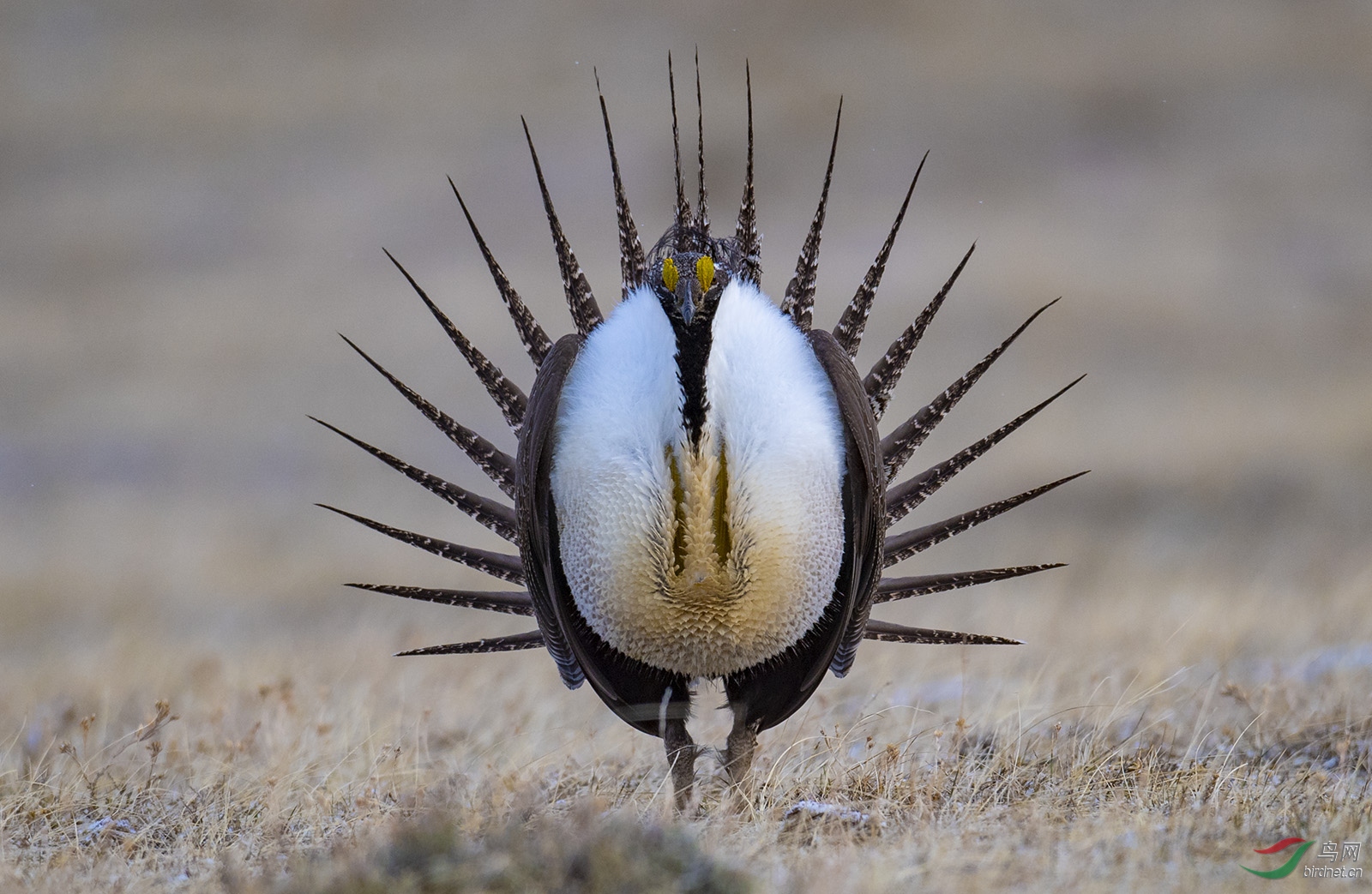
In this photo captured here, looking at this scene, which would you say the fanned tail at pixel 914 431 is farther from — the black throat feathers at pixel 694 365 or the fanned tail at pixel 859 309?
the black throat feathers at pixel 694 365

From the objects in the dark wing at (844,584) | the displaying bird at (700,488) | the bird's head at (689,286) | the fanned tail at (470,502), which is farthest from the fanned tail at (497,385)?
the dark wing at (844,584)

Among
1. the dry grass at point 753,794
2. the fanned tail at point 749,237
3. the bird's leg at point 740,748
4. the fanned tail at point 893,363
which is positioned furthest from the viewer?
the fanned tail at point 893,363

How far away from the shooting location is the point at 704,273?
2762mm

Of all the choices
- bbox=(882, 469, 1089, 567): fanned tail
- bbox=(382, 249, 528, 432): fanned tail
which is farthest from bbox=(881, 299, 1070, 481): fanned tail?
bbox=(382, 249, 528, 432): fanned tail

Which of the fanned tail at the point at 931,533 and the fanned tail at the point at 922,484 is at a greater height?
the fanned tail at the point at 922,484

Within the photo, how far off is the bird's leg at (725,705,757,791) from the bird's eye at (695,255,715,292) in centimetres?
107

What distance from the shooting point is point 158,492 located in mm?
12617

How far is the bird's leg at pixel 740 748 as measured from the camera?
10.5 feet

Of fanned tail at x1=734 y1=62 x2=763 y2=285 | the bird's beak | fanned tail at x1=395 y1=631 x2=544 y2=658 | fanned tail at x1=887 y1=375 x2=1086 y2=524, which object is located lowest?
fanned tail at x1=395 y1=631 x2=544 y2=658

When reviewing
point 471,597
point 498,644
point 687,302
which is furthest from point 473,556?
point 687,302

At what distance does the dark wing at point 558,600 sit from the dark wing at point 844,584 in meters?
0.18

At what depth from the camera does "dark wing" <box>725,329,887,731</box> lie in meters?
2.95

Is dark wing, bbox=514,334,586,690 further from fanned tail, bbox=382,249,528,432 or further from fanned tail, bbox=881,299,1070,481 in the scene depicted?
fanned tail, bbox=881,299,1070,481

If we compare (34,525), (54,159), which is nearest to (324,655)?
(34,525)
